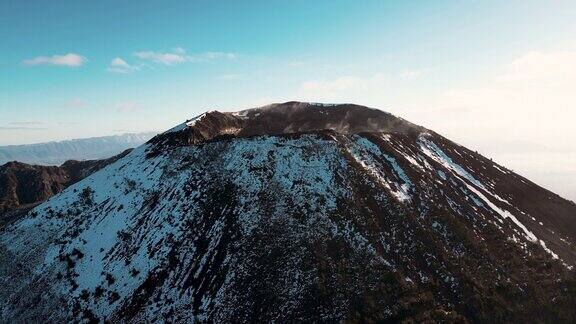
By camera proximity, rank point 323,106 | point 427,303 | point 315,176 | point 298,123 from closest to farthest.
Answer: point 427,303
point 315,176
point 298,123
point 323,106

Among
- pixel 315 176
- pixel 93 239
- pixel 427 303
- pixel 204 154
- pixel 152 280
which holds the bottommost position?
pixel 427 303

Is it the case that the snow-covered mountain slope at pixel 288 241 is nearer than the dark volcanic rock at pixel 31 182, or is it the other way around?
the snow-covered mountain slope at pixel 288 241

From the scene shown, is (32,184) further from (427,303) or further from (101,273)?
(427,303)

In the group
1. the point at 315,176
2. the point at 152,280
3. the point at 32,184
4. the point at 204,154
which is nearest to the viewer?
the point at 152,280

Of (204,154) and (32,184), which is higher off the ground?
(204,154)

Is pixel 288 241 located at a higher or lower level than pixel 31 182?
lower

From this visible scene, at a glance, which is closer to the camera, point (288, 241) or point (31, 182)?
point (288, 241)

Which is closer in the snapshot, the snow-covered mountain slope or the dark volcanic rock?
the snow-covered mountain slope

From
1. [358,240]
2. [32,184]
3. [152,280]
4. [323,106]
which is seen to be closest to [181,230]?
[152,280]
